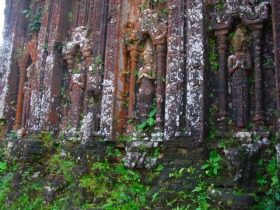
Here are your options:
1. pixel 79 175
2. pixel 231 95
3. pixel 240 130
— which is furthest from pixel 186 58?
A: pixel 79 175

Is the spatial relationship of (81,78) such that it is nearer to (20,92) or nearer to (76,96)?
(76,96)

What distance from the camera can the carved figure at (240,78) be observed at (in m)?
6.18

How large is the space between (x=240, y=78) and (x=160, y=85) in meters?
1.83

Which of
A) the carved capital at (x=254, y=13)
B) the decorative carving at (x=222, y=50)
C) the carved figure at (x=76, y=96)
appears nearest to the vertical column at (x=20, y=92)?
the carved figure at (x=76, y=96)

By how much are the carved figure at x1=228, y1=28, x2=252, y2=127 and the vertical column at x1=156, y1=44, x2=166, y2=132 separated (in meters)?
1.59

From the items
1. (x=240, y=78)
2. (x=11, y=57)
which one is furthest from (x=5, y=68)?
(x=240, y=78)

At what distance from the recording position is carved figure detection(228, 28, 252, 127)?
6.18 m

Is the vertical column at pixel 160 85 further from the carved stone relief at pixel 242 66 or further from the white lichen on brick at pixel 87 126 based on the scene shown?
the white lichen on brick at pixel 87 126

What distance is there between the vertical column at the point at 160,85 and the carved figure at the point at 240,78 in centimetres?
159

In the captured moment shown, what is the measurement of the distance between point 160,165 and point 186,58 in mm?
2372

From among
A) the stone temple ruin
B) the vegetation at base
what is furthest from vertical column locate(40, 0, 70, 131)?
the vegetation at base

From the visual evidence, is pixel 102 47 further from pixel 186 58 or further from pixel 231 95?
pixel 231 95

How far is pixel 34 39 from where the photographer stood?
10836mm

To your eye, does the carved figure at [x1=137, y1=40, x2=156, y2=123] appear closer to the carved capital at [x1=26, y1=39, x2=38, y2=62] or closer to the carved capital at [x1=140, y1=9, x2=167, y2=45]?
the carved capital at [x1=140, y1=9, x2=167, y2=45]
